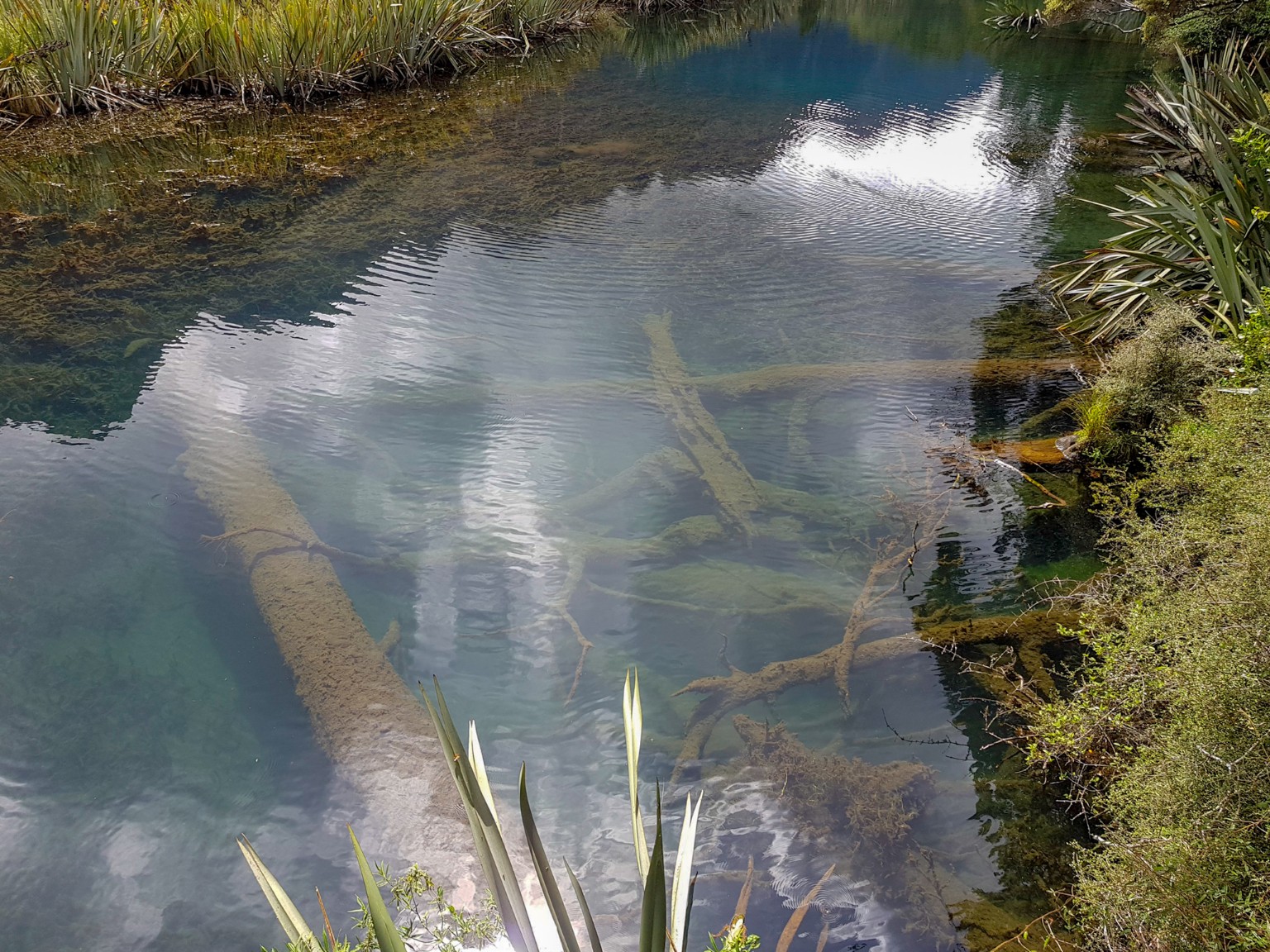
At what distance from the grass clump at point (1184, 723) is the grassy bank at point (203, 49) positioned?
363 inches

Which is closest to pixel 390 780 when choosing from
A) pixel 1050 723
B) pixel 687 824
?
pixel 687 824

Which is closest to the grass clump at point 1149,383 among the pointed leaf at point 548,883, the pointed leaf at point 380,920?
the pointed leaf at point 548,883

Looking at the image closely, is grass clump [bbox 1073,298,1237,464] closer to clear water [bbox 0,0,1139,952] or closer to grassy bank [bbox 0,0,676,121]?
clear water [bbox 0,0,1139,952]

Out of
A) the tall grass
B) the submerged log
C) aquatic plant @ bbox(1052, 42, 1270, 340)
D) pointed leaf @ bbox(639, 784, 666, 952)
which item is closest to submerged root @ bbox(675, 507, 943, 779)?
the submerged log

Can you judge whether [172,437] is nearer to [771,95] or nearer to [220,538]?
[220,538]

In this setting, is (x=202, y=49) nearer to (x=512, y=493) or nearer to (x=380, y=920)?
(x=512, y=493)

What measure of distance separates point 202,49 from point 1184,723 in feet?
33.5

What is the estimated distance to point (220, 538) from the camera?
351 centimetres

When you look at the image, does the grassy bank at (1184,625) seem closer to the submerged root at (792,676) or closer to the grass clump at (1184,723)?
the grass clump at (1184,723)

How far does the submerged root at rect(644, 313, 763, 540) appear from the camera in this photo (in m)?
3.78

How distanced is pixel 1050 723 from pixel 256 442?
3.53 metres

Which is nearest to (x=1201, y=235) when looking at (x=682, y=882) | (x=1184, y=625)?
(x=1184, y=625)

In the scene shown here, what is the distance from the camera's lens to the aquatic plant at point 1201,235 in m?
3.98

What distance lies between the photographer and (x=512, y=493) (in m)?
3.81
